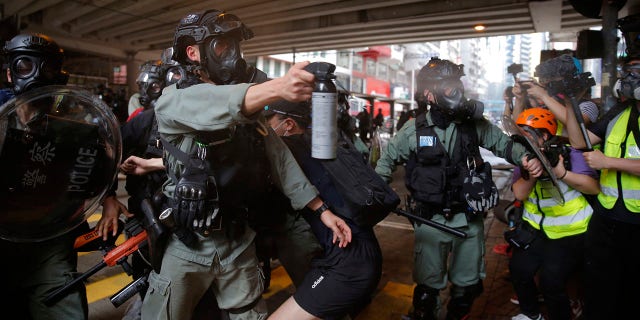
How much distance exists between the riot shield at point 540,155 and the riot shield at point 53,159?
2.45m

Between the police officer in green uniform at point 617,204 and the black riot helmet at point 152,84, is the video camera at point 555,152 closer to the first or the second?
the police officer in green uniform at point 617,204

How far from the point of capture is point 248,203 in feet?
7.04

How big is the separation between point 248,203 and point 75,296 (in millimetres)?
1226

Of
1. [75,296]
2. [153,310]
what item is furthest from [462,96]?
[75,296]

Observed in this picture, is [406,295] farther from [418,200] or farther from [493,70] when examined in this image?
[493,70]

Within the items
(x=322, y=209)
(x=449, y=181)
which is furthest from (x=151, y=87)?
(x=449, y=181)

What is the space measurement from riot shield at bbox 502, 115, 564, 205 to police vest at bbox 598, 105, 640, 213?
0.28 meters

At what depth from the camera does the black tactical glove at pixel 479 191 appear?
3.03 m

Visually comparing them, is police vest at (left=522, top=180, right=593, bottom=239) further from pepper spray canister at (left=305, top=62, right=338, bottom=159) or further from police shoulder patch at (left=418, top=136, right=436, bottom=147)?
pepper spray canister at (left=305, top=62, right=338, bottom=159)

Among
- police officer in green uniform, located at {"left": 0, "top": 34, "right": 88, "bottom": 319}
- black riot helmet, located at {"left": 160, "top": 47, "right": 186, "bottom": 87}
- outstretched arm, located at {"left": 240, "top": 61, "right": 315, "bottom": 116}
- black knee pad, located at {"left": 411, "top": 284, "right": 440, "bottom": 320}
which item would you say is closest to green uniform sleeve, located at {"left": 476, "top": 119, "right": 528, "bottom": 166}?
black knee pad, located at {"left": 411, "top": 284, "right": 440, "bottom": 320}

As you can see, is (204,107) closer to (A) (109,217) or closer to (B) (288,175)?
(B) (288,175)

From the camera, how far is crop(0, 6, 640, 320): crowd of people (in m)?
1.96

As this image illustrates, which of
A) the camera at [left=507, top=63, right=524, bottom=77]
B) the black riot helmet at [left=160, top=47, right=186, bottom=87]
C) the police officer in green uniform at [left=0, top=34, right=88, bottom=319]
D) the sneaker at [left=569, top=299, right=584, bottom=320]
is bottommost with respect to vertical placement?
the sneaker at [left=569, top=299, right=584, bottom=320]

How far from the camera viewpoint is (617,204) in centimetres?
275
